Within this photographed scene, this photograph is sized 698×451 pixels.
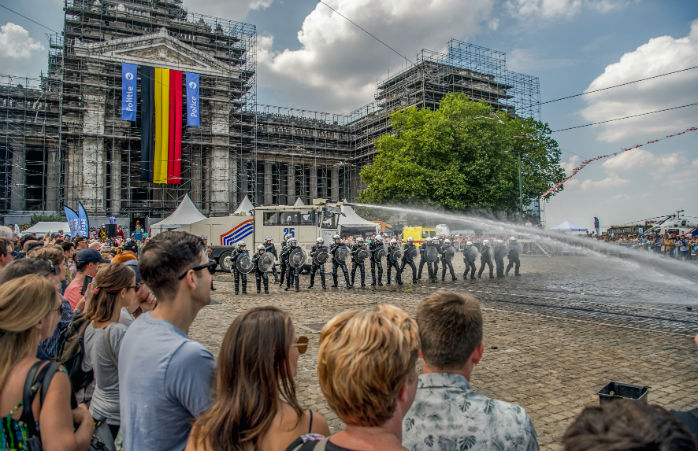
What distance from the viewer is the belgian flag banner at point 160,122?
119 feet

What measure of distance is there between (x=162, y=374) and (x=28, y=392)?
2.18 feet

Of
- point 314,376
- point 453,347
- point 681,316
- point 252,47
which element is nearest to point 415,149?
point 252,47

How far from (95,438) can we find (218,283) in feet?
53.0

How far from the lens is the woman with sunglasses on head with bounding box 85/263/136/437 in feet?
8.80

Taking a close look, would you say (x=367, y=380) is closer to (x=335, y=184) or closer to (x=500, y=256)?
(x=500, y=256)

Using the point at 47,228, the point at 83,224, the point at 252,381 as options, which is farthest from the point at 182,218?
the point at 252,381

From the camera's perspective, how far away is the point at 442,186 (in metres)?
32.8

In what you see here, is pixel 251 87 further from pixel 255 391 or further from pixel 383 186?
pixel 255 391

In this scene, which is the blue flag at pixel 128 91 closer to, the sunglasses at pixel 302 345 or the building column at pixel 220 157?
the building column at pixel 220 157

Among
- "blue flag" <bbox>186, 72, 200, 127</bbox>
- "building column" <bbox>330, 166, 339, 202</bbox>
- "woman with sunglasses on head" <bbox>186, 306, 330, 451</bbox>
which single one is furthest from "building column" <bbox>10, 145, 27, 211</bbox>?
"woman with sunglasses on head" <bbox>186, 306, 330, 451</bbox>

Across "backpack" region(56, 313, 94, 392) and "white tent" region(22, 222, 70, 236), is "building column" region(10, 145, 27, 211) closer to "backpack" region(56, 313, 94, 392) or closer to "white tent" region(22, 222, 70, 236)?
"white tent" region(22, 222, 70, 236)

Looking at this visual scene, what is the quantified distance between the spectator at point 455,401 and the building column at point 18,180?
45404 millimetres

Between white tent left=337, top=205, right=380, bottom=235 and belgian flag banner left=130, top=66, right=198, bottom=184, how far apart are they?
14.9 metres

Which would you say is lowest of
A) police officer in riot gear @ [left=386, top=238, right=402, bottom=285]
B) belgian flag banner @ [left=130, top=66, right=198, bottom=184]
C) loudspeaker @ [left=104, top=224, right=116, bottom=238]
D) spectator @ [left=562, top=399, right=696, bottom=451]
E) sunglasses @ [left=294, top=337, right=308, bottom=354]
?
police officer in riot gear @ [left=386, top=238, right=402, bottom=285]
